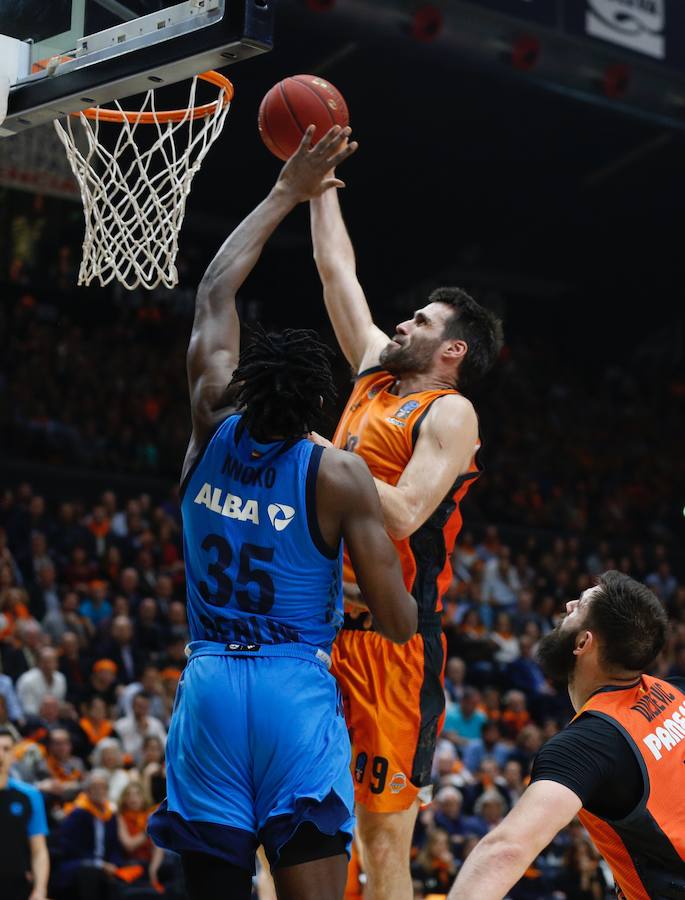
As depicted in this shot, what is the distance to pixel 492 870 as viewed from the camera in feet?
9.77

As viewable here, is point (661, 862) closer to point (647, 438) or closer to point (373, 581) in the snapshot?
point (373, 581)

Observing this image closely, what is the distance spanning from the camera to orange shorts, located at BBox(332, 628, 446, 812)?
4.25 meters

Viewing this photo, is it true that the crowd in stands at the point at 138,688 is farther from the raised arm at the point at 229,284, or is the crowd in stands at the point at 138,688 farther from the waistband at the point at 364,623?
the raised arm at the point at 229,284

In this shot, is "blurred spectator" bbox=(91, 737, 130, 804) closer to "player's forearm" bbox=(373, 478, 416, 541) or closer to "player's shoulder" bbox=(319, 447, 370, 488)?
"player's forearm" bbox=(373, 478, 416, 541)

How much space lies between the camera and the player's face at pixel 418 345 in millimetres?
4582

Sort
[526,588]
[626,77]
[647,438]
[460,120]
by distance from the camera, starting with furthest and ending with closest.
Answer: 1. [647,438]
2. [460,120]
3. [526,588]
4. [626,77]

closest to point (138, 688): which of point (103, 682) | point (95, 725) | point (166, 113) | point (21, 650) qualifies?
point (103, 682)

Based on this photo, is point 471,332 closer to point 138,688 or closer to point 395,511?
point 395,511

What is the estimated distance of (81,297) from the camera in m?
19.2

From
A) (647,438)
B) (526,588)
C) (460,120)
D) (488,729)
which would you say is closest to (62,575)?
(488,729)

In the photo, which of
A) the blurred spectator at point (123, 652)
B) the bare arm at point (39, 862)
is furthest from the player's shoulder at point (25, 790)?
the blurred spectator at point (123, 652)

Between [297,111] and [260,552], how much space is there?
6.72 ft

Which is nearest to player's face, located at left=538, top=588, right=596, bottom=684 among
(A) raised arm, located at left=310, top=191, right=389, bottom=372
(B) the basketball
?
(A) raised arm, located at left=310, top=191, right=389, bottom=372

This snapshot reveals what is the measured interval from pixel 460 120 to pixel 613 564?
22.4 ft
